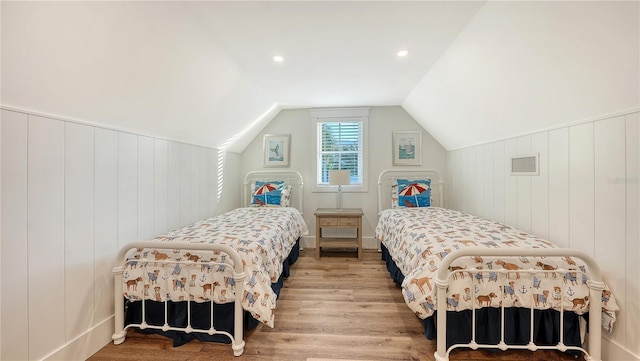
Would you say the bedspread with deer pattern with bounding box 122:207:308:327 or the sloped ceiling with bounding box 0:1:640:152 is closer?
the sloped ceiling with bounding box 0:1:640:152

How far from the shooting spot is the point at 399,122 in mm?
4062

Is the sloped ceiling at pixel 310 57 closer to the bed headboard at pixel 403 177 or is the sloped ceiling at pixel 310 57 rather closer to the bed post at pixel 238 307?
the bed headboard at pixel 403 177

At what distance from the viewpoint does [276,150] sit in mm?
4184

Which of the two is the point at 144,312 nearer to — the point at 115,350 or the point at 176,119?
the point at 115,350

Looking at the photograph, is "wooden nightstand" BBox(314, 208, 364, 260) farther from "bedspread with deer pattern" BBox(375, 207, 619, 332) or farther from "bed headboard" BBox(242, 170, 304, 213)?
"bedspread with deer pattern" BBox(375, 207, 619, 332)

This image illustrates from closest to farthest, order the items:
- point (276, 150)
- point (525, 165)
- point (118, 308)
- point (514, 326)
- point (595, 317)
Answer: point (595, 317)
point (514, 326)
point (118, 308)
point (525, 165)
point (276, 150)

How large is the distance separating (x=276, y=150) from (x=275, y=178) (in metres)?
0.45

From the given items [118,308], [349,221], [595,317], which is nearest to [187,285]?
[118,308]

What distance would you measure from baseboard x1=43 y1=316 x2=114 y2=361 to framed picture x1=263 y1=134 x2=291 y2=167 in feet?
A: 9.07

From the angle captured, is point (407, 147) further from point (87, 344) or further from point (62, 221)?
point (87, 344)

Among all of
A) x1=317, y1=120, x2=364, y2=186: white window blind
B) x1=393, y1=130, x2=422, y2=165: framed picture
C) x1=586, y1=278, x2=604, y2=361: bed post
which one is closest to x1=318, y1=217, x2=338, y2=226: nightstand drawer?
x1=317, y1=120, x2=364, y2=186: white window blind

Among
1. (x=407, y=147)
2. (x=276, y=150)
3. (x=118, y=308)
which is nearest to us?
(x=118, y=308)

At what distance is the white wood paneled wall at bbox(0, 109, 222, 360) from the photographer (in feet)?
4.27

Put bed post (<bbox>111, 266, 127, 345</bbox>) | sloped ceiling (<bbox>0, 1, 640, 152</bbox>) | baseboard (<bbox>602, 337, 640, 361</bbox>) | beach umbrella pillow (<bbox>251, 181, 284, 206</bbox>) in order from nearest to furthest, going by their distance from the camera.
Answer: sloped ceiling (<bbox>0, 1, 640, 152</bbox>), baseboard (<bbox>602, 337, 640, 361</bbox>), bed post (<bbox>111, 266, 127, 345</bbox>), beach umbrella pillow (<bbox>251, 181, 284, 206</bbox>)
